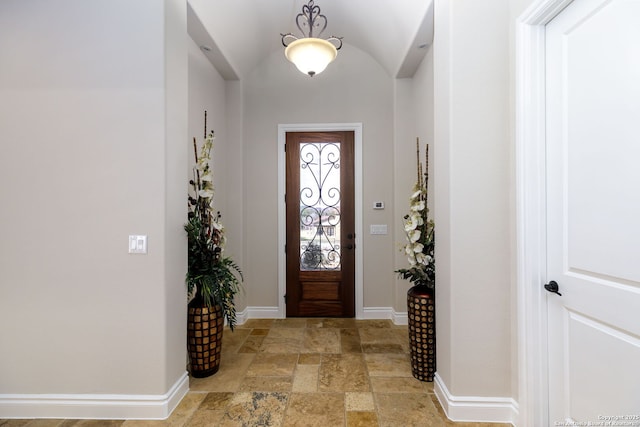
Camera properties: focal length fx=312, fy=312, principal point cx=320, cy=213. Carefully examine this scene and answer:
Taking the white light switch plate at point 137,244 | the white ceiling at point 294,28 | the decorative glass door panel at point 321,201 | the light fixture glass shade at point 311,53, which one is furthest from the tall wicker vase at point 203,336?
the white ceiling at point 294,28

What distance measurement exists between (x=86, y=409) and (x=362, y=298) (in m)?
2.72

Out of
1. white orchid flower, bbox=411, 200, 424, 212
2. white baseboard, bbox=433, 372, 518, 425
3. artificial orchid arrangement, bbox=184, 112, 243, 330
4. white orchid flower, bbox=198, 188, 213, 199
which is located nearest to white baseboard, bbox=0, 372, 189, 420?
artificial orchid arrangement, bbox=184, 112, 243, 330

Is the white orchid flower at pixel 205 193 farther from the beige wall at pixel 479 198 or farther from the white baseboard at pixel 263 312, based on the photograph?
the white baseboard at pixel 263 312

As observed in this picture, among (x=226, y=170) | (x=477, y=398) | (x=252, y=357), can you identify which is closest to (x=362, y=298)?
(x=252, y=357)

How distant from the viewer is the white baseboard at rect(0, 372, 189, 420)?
1.98 meters

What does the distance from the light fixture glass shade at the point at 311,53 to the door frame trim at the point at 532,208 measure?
4.30ft

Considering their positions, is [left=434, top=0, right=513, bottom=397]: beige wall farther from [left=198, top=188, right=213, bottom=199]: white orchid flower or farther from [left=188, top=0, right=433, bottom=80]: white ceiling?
[left=198, top=188, right=213, bottom=199]: white orchid flower

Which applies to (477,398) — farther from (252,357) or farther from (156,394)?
(156,394)

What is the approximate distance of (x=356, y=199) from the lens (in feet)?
12.5

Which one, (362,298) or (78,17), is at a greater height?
(78,17)

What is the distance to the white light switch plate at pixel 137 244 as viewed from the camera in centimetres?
197

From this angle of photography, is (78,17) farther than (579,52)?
Yes

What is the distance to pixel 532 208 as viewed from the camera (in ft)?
5.66

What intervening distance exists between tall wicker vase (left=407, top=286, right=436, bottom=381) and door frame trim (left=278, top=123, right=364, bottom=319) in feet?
4.61
